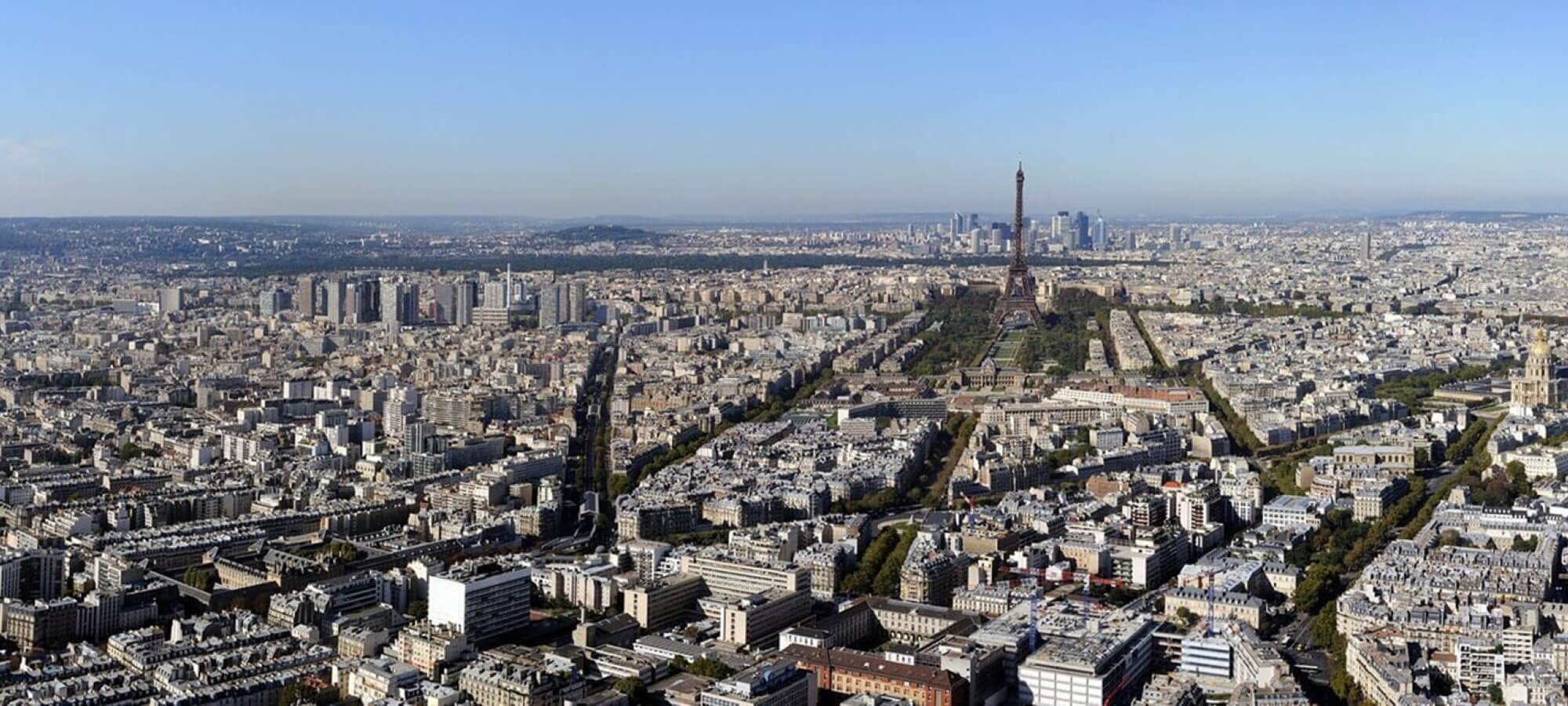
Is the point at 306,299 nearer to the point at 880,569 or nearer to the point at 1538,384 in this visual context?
the point at 1538,384

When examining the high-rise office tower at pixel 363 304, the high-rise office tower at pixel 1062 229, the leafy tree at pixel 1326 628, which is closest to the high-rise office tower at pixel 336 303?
the high-rise office tower at pixel 363 304

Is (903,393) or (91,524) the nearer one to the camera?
(91,524)

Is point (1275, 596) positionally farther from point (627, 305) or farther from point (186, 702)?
point (627, 305)

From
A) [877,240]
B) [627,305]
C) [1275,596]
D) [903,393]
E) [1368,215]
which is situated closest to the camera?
[1275,596]

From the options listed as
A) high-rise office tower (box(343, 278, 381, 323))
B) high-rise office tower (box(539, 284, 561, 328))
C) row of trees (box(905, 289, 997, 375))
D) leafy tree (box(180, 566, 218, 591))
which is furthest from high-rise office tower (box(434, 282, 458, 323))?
leafy tree (box(180, 566, 218, 591))

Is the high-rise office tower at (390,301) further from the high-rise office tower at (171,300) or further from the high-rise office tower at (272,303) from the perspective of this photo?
the high-rise office tower at (171,300)

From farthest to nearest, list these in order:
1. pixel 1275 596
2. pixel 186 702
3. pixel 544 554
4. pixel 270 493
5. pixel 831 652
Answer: pixel 270 493 < pixel 544 554 < pixel 1275 596 < pixel 831 652 < pixel 186 702

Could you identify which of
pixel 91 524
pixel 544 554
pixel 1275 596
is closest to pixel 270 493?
pixel 91 524

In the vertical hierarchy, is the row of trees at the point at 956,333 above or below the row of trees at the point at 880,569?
above
